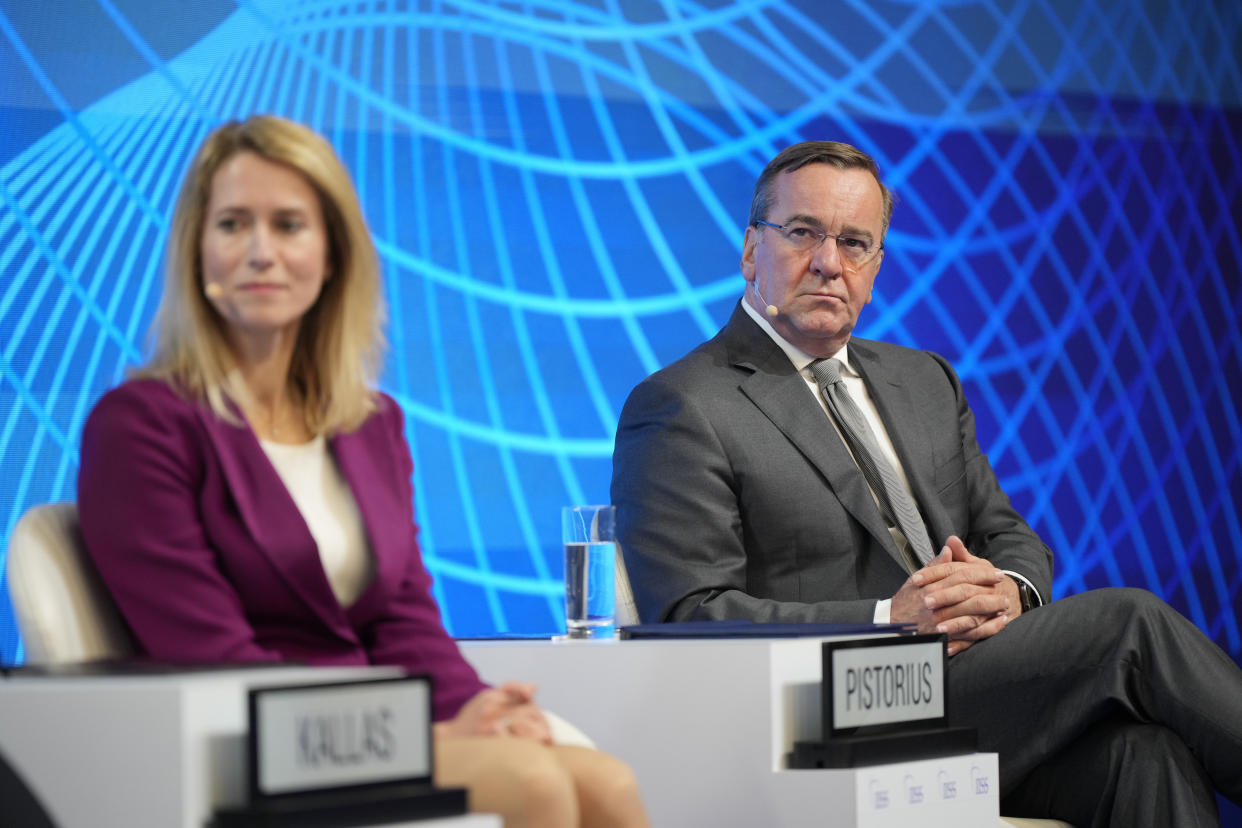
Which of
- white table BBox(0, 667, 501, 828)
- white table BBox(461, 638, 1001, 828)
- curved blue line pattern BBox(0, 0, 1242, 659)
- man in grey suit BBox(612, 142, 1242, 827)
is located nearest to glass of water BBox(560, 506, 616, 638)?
white table BBox(461, 638, 1001, 828)

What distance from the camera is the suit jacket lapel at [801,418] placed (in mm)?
2980

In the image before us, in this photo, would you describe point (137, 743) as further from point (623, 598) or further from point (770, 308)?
point (770, 308)

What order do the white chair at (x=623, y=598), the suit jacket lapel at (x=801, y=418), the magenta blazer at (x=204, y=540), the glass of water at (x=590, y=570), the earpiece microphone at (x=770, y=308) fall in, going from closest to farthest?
the magenta blazer at (x=204, y=540) < the glass of water at (x=590, y=570) < the white chair at (x=623, y=598) < the suit jacket lapel at (x=801, y=418) < the earpiece microphone at (x=770, y=308)

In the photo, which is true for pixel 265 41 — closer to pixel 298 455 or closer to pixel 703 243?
pixel 703 243

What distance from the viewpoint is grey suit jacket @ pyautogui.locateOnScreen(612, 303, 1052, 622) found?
9.37 feet

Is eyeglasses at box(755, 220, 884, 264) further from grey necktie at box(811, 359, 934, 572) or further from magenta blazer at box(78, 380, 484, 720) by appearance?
magenta blazer at box(78, 380, 484, 720)

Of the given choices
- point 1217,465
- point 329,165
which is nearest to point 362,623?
point 329,165

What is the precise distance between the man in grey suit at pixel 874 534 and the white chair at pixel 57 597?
1190mm

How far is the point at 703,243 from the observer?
4.26m

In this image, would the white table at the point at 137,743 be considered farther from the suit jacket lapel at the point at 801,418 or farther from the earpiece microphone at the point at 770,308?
the earpiece microphone at the point at 770,308

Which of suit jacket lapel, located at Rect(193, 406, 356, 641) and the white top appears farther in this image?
the white top

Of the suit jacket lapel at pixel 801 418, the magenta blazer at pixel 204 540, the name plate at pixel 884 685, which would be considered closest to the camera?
the magenta blazer at pixel 204 540

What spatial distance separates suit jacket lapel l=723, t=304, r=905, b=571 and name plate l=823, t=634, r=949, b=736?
68cm

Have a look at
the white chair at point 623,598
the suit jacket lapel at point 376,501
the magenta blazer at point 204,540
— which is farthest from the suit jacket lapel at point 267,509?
the white chair at point 623,598
